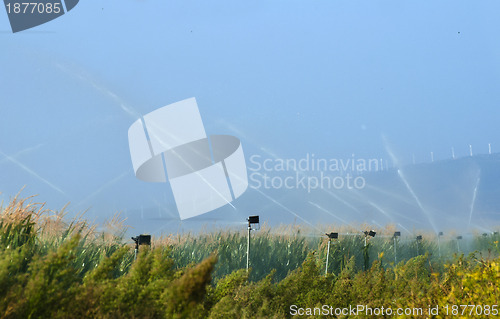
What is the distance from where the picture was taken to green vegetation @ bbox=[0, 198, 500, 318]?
13.1ft

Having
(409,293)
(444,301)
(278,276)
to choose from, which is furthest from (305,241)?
(444,301)

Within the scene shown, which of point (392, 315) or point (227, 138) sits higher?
point (227, 138)

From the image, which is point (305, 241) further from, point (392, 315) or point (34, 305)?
point (34, 305)

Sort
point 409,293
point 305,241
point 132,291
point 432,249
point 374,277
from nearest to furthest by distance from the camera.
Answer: point 132,291 < point 409,293 < point 374,277 < point 305,241 < point 432,249

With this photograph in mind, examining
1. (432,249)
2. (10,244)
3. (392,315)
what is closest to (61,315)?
(10,244)

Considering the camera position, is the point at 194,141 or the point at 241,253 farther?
the point at 194,141

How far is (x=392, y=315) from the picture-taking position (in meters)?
6.71

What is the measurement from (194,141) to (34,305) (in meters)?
9.82

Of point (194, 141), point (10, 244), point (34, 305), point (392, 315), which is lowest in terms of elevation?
point (392, 315)

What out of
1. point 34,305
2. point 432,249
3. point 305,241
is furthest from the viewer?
point 432,249

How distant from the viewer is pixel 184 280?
358 centimetres

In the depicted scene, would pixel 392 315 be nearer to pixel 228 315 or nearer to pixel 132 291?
pixel 228 315

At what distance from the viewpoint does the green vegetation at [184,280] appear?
3.99 m

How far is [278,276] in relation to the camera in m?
11.7
